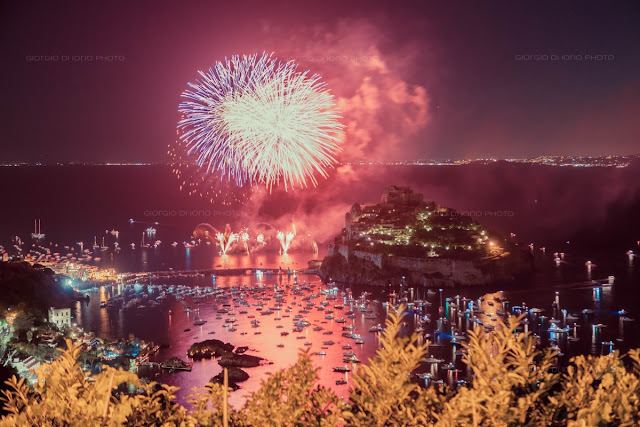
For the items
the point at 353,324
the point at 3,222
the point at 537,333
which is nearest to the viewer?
the point at 537,333

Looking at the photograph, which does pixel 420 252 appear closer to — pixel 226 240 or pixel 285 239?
pixel 285 239

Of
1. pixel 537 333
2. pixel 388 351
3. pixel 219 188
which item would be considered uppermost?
pixel 219 188

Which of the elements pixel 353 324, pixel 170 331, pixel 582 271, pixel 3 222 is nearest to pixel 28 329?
pixel 170 331

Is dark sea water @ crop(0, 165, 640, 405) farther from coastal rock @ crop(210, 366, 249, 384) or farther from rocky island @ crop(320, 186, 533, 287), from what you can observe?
rocky island @ crop(320, 186, 533, 287)

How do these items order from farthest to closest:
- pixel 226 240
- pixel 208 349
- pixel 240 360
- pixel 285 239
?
pixel 226 240 → pixel 285 239 → pixel 208 349 → pixel 240 360

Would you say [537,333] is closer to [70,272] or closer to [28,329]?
[28,329]

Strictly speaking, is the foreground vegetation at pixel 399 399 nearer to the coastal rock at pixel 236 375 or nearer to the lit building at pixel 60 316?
the coastal rock at pixel 236 375

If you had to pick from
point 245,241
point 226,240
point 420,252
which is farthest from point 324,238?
point 420,252

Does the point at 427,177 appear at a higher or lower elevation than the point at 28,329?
higher
